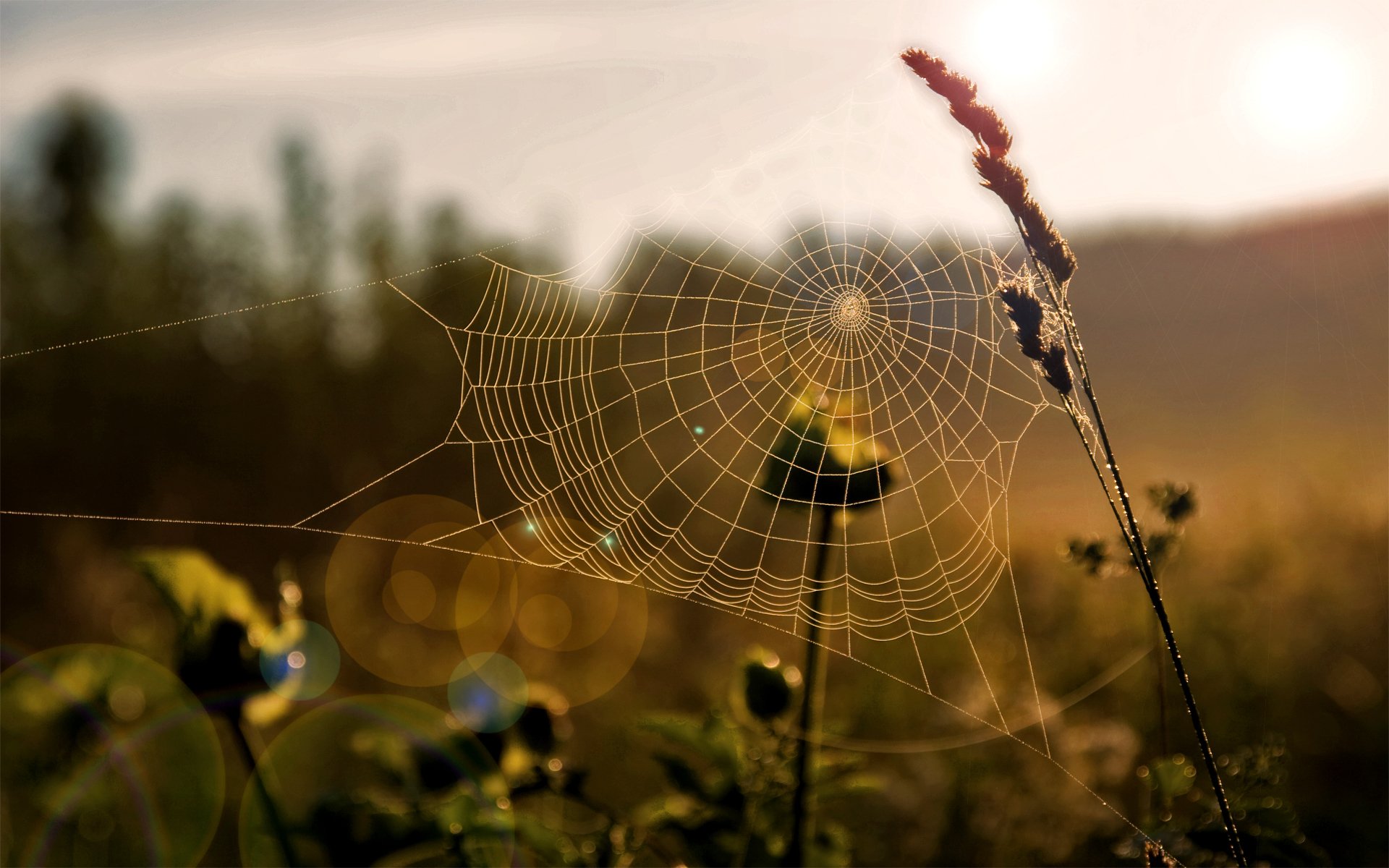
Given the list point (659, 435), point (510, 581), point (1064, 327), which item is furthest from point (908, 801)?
point (659, 435)

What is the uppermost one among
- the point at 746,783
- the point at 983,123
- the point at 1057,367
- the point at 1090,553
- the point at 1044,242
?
the point at 983,123

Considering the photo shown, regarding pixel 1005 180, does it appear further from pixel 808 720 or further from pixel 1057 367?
pixel 808 720

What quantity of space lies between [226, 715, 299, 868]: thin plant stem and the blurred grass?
140 cm

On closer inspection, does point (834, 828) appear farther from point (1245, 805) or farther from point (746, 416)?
point (746, 416)

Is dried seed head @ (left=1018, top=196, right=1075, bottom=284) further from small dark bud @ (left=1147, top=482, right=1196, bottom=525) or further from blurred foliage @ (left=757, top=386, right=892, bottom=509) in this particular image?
small dark bud @ (left=1147, top=482, right=1196, bottom=525)

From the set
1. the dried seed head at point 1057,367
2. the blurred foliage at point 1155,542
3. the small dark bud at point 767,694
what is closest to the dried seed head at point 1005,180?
the dried seed head at point 1057,367

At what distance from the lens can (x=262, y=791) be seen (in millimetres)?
1011

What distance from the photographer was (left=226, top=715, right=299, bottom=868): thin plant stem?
988 mm

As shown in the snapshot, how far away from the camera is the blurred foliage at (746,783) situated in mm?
1178

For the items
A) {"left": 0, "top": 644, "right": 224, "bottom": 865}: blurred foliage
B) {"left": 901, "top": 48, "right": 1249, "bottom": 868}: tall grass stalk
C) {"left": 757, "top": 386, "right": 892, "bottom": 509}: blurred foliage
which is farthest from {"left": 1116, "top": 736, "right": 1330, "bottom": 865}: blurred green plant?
{"left": 0, "top": 644, "right": 224, "bottom": 865}: blurred foliage

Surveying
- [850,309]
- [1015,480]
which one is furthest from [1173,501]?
[1015,480]

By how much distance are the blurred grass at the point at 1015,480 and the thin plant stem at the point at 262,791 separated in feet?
4.61

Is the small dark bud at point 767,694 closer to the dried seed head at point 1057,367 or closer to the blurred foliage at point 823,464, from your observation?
the blurred foliage at point 823,464

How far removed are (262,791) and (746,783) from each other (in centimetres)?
66
